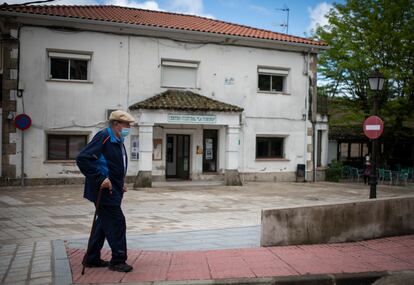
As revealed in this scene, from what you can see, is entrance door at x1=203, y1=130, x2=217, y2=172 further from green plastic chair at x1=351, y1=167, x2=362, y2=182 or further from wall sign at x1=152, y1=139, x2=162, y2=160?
green plastic chair at x1=351, y1=167, x2=362, y2=182

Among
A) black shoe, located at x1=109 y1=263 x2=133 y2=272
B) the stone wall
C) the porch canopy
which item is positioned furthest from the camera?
the porch canopy

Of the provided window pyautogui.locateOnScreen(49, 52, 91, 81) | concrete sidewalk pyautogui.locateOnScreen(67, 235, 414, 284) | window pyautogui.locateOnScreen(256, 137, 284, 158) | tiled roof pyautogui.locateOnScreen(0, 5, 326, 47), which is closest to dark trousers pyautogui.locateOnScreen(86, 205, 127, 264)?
concrete sidewalk pyautogui.locateOnScreen(67, 235, 414, 284)

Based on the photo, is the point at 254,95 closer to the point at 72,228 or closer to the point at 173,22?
the point at 173,22

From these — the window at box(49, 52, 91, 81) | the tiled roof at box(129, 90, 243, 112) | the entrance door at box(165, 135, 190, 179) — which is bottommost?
the entrance door at box(165, 135, 190, 179)

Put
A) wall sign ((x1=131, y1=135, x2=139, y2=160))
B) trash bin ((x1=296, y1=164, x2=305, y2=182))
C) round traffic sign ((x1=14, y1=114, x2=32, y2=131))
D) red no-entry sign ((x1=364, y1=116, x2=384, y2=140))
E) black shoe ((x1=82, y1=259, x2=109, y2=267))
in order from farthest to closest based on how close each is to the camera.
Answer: trash bin ((x1=296, y1=164, x2=305, y2=182)) → wall sign ((x1=131, y1=135, x2=139, y2=160)) → round traffic sign ((x1=14, y1=114, x2=32, y2=131)) → red no-entry sign ((x1=364, y1=116, x2=384, y2=140)) → black shoe ((x1=82, y1=259, x2=109, y2=267))

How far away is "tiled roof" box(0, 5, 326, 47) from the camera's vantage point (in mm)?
17656

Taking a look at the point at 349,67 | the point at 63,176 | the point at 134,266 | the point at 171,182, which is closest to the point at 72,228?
the point at 134,266

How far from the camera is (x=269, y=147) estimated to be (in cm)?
2161

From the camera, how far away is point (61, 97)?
17.5m

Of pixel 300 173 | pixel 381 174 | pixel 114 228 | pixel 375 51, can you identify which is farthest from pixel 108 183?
pixel 375 51

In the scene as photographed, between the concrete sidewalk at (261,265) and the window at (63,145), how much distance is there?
37.9ft

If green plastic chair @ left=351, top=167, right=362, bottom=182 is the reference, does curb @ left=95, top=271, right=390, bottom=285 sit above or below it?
below

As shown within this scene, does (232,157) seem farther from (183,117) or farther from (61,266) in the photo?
(61,266)

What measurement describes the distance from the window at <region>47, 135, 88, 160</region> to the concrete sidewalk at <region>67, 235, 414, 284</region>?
11.6 meters
